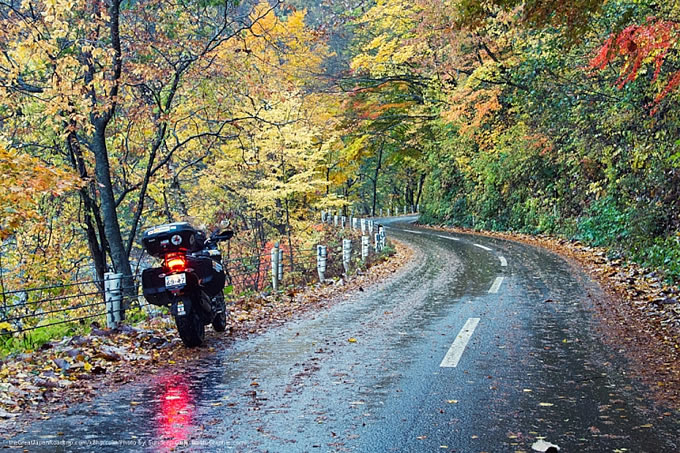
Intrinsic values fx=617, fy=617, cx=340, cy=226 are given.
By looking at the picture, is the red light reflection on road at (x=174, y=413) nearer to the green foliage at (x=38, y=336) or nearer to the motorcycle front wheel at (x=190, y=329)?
the motorcycle front wheel at (x=190, y=329)

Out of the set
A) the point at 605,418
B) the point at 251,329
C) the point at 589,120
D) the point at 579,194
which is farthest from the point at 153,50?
the point at 579,194

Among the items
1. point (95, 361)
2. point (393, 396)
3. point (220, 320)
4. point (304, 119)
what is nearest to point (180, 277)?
point (95, 361)

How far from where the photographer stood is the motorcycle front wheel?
7730 millimetres

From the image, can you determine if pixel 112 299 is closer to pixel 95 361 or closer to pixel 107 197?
pixel 95 361

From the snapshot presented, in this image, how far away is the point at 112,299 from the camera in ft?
30.7

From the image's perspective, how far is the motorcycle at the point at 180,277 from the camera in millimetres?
7598

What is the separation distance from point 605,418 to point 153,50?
11.8 metres

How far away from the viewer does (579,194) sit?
79.2 feet

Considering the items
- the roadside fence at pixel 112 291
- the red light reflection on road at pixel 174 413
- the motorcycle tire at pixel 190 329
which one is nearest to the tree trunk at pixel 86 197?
the roadside fence at pixel 112 291

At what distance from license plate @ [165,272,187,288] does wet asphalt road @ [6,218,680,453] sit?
1.02 metres

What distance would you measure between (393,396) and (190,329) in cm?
337

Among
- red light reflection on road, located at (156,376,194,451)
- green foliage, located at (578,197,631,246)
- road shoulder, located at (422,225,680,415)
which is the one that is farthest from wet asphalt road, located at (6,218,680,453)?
green foliage, located at (578,197,631,246)

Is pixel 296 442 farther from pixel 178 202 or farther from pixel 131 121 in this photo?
pixel 178 202

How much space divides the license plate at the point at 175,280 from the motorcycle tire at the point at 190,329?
425mm
